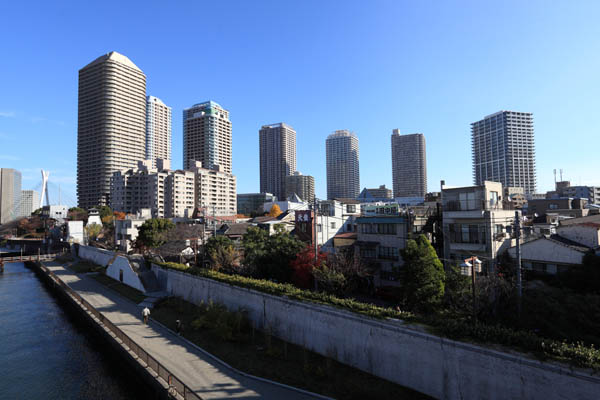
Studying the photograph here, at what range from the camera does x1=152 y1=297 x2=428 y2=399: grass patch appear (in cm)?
1422

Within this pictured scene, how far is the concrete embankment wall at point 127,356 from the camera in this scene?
16328 millimetres

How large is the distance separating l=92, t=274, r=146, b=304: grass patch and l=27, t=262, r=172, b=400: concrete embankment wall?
4.19 meters

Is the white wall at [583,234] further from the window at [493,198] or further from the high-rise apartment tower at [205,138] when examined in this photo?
the high-rise apartment tower at [205,138]

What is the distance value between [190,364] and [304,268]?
13166 millimetres

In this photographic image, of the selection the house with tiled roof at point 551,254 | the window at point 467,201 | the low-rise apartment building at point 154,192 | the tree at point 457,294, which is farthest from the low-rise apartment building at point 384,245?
the low-rise apartment building at point 154,192

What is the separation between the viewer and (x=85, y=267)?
56219 millimetres

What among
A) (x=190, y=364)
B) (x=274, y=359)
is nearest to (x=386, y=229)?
(x=274, y=359)

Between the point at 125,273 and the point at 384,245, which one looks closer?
the point at 384,245

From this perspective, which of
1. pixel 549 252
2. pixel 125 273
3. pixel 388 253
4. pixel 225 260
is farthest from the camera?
pixel 125 273

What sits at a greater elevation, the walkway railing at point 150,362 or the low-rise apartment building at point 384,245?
the low-rise apartment building at point 384,245

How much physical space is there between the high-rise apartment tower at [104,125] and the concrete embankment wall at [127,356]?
469 ft

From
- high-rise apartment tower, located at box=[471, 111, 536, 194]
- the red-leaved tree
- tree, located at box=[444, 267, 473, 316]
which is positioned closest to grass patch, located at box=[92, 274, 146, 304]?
the red-leaved tree

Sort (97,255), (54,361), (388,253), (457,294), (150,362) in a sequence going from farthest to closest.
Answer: (97,255) → (388,253) → (54,361) → (457,294) → (150,362)

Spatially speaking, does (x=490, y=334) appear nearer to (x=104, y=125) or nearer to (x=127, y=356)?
(x=127, y=356)
